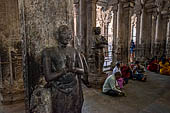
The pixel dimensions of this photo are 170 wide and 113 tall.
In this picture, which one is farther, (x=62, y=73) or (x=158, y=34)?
(x=158, y=34)

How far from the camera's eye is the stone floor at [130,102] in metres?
3.88

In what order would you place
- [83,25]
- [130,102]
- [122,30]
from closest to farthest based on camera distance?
[130,102] < [83,25] < [122,30]

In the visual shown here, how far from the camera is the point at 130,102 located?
4.38m

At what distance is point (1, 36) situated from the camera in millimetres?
4074

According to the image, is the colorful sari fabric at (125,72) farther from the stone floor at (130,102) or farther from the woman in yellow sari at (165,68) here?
the woman in yellow sari at (165,68)

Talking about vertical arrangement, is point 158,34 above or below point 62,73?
above

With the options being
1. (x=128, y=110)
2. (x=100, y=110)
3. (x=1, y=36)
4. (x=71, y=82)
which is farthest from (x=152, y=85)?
(x=1, y=36)

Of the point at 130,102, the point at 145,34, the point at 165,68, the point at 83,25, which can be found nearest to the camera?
the point at 130,102

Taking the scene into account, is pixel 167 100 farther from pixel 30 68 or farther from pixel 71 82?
pixel 30 68

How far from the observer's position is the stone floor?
388 cm

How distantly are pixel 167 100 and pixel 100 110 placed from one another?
8.05ft

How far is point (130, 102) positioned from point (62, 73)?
11.4ft

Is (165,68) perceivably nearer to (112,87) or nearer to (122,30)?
(122,30)

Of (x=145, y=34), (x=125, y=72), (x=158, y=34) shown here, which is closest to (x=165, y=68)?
(x=125, y=72)
